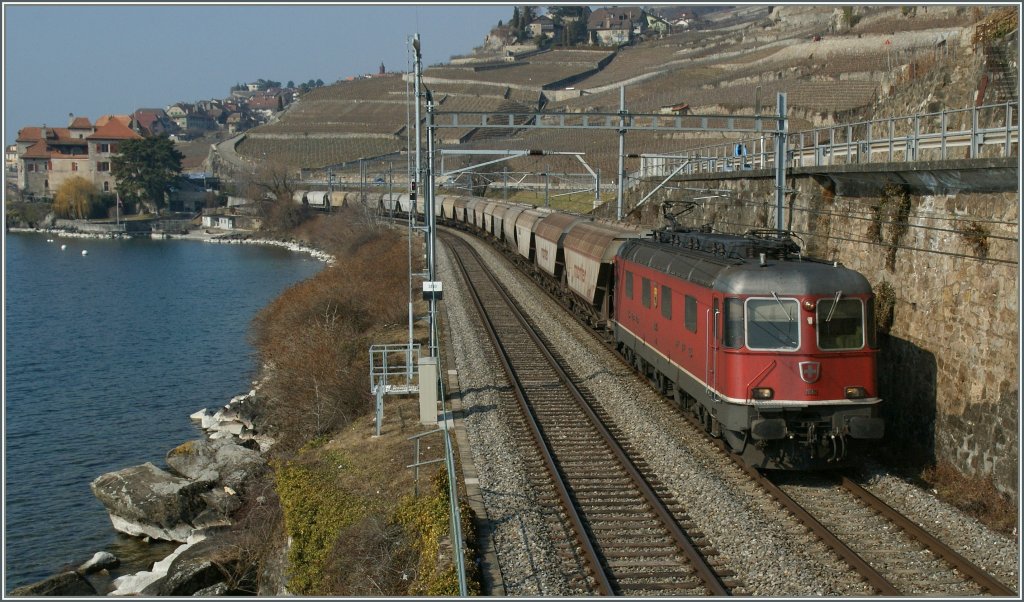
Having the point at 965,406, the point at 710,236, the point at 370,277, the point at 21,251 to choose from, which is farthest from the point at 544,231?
the point at 21,251

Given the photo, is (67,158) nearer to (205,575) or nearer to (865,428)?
(205,575)

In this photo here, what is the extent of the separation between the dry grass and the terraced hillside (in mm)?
13758

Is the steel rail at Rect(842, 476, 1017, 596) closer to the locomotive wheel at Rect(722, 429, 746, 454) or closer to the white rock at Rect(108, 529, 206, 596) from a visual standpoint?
the locomotive wheel at Rect(722, 429, 746, 454)

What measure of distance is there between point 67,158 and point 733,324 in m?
149

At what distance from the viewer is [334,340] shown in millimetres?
28312

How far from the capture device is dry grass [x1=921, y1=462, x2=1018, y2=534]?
1316 cm

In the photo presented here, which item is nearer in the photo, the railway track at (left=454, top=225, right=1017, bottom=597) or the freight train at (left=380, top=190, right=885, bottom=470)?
the railway track at (left=454, top=225, right=1017, bottom=597)

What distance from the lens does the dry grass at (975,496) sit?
13164 mm

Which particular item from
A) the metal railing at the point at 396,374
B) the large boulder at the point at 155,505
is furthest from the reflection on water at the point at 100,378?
the metal railing at the point at 396,374

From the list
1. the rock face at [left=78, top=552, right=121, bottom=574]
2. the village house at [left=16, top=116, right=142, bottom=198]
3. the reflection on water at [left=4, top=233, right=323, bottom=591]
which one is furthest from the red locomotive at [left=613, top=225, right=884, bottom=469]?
the village house at [left=16, top=116, right=142, bottom=198]

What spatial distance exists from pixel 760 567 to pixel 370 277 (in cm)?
3087

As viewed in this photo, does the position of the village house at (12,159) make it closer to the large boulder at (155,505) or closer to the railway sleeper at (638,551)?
the large boulder at (155,505)

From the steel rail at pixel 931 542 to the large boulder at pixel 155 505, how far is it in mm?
14578

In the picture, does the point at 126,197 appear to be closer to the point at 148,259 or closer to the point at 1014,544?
the point at 148,259
